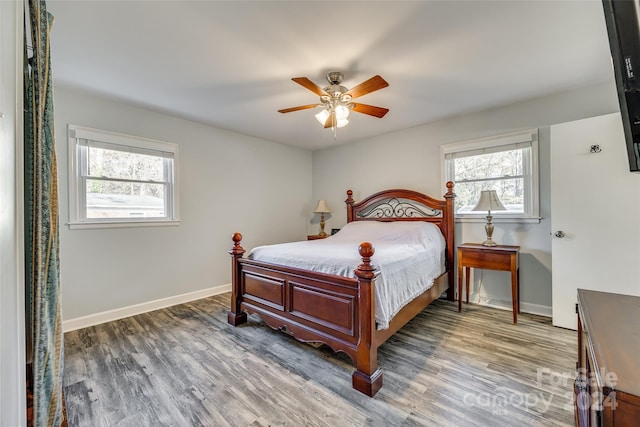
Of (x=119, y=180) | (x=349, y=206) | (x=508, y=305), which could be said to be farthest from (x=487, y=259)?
(x=119, y=180)

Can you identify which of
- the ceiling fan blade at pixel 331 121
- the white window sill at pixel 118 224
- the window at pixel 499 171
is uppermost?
the ceiling fan blade at pixel 331 121

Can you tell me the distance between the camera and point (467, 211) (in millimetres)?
3598

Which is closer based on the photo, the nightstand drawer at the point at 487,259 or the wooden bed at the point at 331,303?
the wooden bed at the point at 331,303

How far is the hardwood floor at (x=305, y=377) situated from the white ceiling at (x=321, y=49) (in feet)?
8.14

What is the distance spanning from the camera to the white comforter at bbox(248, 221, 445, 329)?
202 centimetres

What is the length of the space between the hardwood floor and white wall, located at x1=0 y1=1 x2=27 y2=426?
3.26 ft

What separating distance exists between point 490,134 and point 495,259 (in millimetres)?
1606

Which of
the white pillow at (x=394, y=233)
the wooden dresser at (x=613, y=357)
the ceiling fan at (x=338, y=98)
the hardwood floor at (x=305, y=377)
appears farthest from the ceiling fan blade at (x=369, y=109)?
the hardwood floor at (x=305, y=377)

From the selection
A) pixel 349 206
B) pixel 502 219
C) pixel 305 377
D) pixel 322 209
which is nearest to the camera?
pixel 305 377

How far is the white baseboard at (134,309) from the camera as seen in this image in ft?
9.14

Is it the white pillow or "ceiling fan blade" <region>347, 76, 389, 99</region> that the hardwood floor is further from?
"ceiling fan blade" <region>347, 76, 389, 99</region>

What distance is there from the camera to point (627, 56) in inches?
35.7

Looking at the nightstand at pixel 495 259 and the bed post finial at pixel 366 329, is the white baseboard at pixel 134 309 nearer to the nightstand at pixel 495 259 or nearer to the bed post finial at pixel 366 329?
the bed post finial at pixel 366 329

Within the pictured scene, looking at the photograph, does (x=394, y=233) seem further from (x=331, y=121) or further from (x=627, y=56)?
(x=627, y=56)
